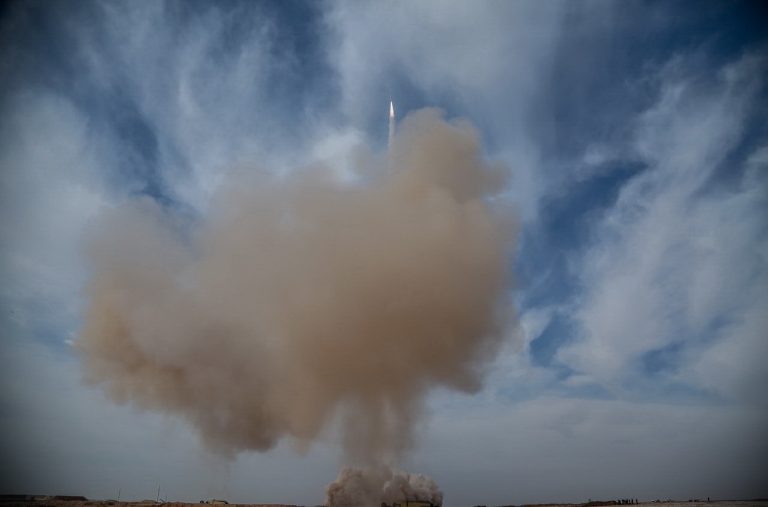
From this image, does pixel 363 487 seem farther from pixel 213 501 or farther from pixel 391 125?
pixel 391 125

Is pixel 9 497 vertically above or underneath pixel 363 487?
underneath

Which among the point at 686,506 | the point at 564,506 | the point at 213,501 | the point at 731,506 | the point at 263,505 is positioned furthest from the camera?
the point at 564,506

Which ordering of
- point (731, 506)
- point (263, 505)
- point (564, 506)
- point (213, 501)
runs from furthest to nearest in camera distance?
point (564, 506) → point (263, 505) → point (213, 501) → point (731, 506)

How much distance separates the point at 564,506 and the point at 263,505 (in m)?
50.5

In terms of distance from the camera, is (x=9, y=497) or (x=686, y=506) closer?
(x=686, y=506)

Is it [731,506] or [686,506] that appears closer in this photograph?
[731,506]

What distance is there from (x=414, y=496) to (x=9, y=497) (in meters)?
67.0

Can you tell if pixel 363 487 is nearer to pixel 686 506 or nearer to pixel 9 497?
pixel 686 506

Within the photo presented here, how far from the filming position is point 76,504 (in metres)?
53.5

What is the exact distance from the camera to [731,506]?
45469 mm

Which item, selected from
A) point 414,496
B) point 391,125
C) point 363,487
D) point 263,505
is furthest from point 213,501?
point 391,125

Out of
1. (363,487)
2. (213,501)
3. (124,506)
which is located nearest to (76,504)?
(124,506)

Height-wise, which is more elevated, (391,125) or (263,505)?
(391,125)

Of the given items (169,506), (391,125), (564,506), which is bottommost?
(564,506)
